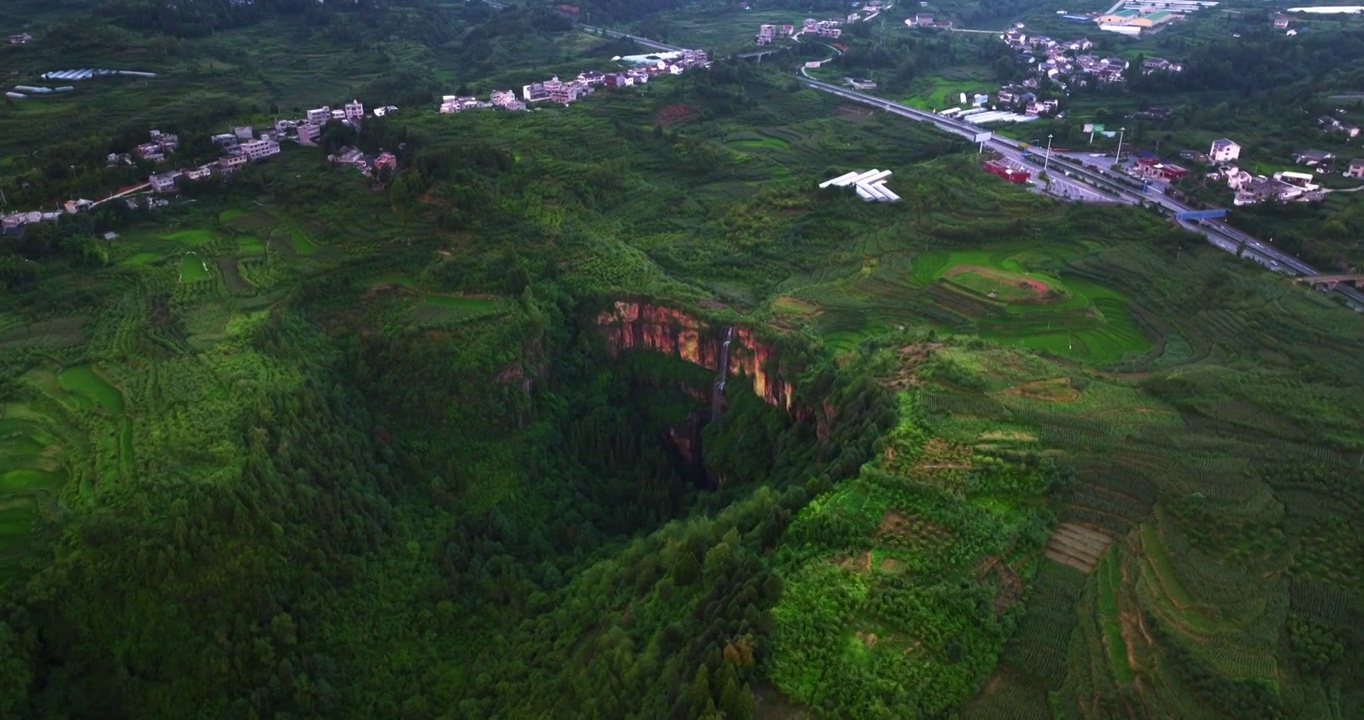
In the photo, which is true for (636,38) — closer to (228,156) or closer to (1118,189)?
(228,156)

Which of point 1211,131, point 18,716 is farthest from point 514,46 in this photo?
point 18,716

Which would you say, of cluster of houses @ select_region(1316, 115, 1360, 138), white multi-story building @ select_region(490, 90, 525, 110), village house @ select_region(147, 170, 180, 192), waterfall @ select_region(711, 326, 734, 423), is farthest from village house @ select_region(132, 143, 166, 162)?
cluster of houses @ select_region(1316, 115, 1360, 138)

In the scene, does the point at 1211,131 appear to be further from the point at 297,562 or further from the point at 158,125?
the point at 158,125

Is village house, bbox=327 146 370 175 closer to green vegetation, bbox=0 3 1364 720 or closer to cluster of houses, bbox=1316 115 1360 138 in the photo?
green vegetation, bbox=0 3 1364 720

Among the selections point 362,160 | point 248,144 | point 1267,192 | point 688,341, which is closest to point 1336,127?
point 1267,192

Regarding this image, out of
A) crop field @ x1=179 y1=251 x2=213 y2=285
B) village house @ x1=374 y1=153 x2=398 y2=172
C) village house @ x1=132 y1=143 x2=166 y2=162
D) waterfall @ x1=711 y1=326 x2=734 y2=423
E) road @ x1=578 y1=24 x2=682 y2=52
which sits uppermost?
road @ x1=578 y1=24 x2=682 y2=52

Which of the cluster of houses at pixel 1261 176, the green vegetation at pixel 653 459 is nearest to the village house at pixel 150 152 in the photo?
the green vegetation at pixel 653 459

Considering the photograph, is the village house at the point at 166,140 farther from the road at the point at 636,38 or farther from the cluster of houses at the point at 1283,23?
the cluster of houses at the point at 1283,23
